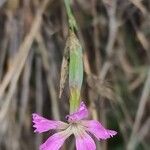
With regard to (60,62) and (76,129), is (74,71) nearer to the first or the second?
(76,129)

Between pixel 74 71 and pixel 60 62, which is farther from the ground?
pixel 60 62

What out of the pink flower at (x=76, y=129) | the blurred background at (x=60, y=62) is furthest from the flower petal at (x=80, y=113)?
the blurred background at (x=60, y=62)

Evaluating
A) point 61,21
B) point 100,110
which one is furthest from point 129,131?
point 61,21

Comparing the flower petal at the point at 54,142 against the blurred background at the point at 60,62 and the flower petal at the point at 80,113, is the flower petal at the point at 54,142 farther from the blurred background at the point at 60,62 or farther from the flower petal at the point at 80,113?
the blurred background at the point at 60,62

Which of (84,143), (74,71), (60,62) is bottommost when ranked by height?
(84,143)

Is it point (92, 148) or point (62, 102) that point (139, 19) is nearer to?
point (62, 102)

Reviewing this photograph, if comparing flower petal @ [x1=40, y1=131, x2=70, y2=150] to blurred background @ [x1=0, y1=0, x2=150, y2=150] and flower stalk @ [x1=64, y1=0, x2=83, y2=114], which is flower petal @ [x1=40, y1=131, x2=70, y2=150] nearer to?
flower stalk @ [x1=64, y1=0, x2=83, y2=114]

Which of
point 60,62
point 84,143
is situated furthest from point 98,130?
point 60,62
